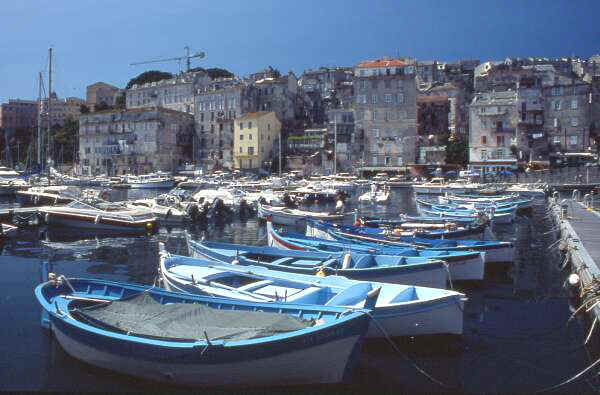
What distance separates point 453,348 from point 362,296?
2.55 metres

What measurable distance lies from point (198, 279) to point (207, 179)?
66759 millimetres

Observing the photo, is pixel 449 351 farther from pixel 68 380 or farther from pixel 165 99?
pixel 165 99

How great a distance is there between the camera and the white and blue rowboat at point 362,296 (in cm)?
1079

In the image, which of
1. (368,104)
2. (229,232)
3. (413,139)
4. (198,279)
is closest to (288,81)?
(368,104)

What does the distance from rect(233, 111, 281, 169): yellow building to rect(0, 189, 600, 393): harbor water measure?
67676 millimetres

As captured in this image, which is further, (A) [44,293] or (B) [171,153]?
(B) [171,153]

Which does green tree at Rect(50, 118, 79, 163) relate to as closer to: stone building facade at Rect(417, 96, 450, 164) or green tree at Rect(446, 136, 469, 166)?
stone building facade at Rect(417, 96, 450, 164)

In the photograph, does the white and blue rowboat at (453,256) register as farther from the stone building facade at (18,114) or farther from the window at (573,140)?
the stone building facade at (18,114)

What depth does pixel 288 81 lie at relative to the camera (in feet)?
323

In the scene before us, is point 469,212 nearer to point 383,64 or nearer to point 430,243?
point 430,243

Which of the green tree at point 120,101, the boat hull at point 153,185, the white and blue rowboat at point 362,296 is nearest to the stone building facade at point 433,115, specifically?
the boat hull at point 153,185

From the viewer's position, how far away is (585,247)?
769 inches

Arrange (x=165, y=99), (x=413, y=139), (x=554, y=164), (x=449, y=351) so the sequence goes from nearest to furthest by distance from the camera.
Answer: (x=449, y=351)
(x=554, y=164)
(x=413, y=139)
(x=165, y=99)

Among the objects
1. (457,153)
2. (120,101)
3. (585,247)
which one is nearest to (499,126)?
(457,153)
